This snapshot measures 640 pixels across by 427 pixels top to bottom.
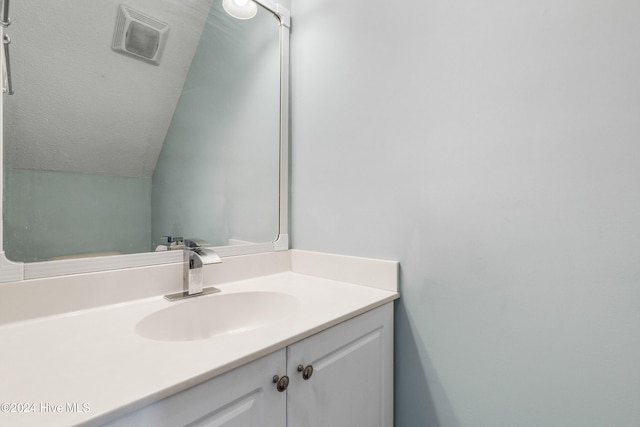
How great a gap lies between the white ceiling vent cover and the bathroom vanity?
0.71 metres

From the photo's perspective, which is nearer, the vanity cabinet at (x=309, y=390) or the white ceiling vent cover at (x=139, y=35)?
the vanity cabinet at (x=309, y=390)

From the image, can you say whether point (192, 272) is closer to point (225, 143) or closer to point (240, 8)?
point (225, 143)

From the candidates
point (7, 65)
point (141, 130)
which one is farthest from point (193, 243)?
point (7, 65)

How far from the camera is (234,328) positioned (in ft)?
3.51

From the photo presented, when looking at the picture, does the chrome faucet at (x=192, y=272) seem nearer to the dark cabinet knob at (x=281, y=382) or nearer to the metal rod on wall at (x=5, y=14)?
the dark cabinet knob at (x=281, y=382)

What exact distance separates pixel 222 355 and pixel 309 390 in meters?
0.27

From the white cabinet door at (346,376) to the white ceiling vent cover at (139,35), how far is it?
3.37 feet

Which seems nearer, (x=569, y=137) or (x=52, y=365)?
(x=52, y=365)

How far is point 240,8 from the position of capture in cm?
132

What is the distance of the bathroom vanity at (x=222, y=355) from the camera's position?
50cm

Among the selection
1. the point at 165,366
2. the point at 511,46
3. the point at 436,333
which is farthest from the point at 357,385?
the point at 511,46

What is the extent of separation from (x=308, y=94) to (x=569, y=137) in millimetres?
934

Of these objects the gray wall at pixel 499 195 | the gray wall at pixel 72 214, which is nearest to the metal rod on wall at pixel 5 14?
the gray wall at pixel 72 214

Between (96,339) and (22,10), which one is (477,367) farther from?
(22,10)
